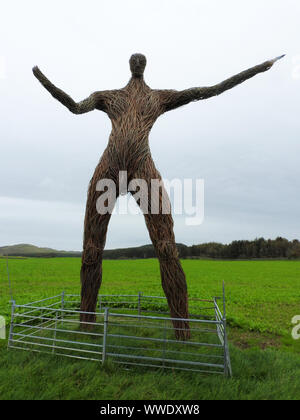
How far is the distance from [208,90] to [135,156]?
1.60 meters

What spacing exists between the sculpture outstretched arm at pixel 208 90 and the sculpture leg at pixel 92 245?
1553 mm

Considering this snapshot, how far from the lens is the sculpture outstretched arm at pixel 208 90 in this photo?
174 inches

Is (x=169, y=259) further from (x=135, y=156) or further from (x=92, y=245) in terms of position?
(x=135, y=156)

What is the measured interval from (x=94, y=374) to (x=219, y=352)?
1730 millimetres

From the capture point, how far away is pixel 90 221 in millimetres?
4680

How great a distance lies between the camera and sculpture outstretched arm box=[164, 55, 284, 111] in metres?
4.41

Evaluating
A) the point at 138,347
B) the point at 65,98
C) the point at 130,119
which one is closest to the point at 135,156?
the point at 130,119

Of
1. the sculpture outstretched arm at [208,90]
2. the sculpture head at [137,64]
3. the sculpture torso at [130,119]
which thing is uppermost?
the sculpture head at [137,64]

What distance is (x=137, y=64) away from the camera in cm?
487

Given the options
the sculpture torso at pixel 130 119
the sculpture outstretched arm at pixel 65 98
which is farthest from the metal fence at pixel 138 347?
the sculpture outstretched arm at pixel 65 98

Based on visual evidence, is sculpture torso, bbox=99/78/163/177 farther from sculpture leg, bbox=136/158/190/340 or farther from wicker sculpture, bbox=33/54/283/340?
sculpture leg, bbox=136/158/190/340

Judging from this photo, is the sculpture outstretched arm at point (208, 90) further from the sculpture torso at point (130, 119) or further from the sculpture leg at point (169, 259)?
the sculpture leg at point (169, 259)

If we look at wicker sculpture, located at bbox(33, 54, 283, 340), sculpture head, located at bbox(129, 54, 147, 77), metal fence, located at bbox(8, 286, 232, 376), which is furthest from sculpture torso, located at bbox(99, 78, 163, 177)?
metal fence, located at bbox(8, 286, 232, 376)
